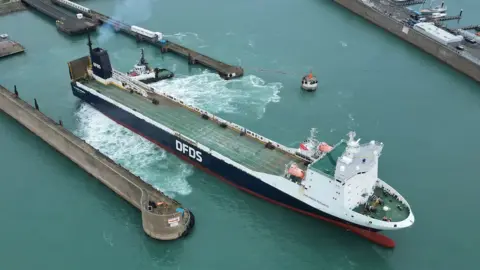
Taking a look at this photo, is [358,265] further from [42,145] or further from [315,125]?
[42,145]

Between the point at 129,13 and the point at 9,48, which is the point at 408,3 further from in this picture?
the point at 9,48

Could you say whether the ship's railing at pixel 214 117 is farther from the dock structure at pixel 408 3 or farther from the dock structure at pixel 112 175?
the dock structure at pixel 408 3

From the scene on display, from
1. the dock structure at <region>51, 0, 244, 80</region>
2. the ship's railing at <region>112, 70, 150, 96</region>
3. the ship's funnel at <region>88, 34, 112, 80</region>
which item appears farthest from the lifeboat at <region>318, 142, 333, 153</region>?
the ship's funnel at <region>88, 34, 112, 80</region>

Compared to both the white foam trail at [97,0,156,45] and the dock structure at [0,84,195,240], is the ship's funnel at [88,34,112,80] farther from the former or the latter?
the white foam trail at [97,0,156,45]

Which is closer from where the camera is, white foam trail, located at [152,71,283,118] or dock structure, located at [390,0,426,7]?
white foam trail, located at [152,71,283,118]

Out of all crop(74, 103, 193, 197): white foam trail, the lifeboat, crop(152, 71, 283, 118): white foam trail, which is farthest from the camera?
crop(152, 71, 283, 118): white foam trail

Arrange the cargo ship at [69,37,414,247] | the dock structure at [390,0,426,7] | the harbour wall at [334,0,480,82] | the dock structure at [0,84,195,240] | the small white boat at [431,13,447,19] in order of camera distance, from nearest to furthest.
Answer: the cargo ship at [69,37,414,247]
the dock structure at [0,84,195,240]
the harbour wall at [334,0,480,82]
the small white boat at [431,13,447,19]
the dock structure at [390,0,426,7]

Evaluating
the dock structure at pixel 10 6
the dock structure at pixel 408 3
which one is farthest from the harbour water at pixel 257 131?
the dock structure at pixel 408 3
